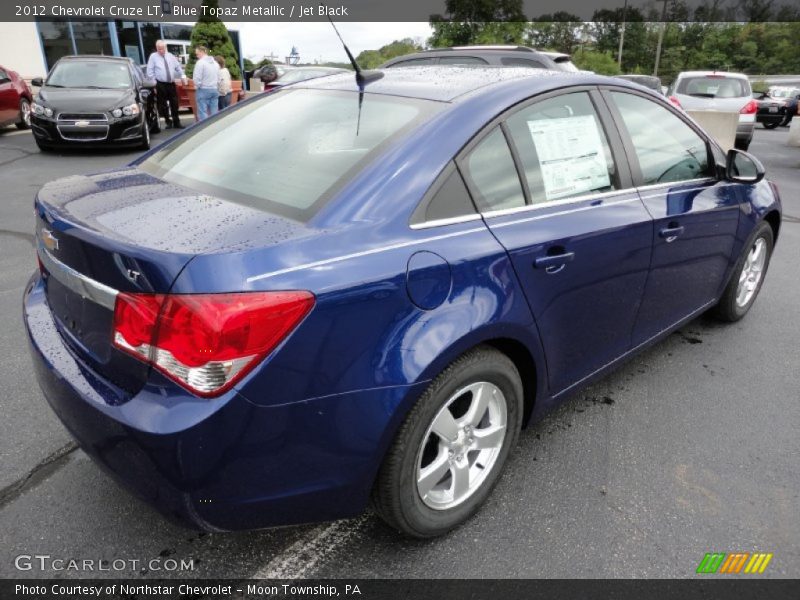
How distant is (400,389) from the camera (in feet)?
6.03

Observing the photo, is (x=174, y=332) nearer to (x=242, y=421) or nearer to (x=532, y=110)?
(x=242, y=421)

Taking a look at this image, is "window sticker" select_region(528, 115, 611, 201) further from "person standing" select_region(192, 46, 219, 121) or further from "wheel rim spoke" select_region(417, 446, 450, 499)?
"person standing" select_region(192, 46, 219, 121)

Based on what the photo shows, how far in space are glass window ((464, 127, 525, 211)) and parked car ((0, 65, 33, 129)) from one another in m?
12.6

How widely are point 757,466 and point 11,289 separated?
4.70m

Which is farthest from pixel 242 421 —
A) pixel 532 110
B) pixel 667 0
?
pixel 667 0

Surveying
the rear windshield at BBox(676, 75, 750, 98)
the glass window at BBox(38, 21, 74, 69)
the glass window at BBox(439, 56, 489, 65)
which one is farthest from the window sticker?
the glass window at BBox(38, 21, 74, 69)

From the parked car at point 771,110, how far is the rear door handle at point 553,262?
22911 millimetres

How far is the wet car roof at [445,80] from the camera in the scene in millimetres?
Answer: 2414

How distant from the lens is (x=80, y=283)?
6.18 ft

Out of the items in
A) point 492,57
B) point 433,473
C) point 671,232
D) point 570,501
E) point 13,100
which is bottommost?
point 13,100

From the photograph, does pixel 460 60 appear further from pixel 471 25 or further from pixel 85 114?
pixel 471 25

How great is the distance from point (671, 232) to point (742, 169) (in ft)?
3.19

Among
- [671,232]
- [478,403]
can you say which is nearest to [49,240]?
[478,403]

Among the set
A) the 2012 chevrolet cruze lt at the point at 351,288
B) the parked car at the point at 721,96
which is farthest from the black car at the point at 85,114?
the parked car at the point at 721,96
